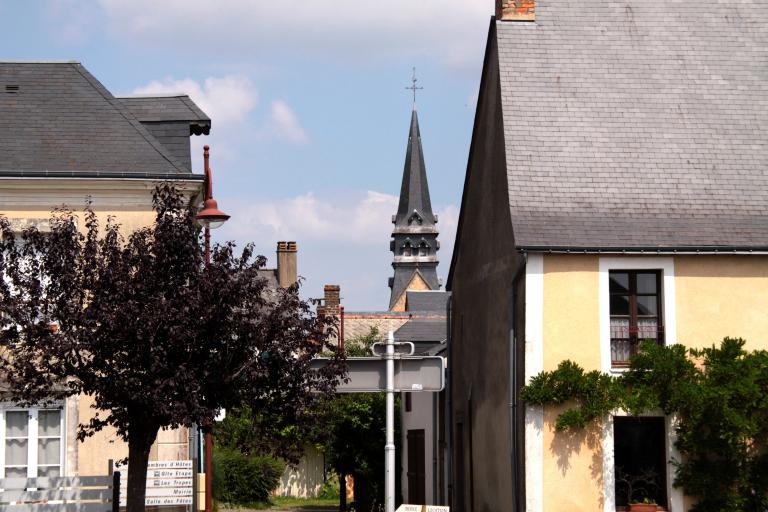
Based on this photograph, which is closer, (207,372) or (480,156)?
(207,372)

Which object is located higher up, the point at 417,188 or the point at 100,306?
the point at 417,188

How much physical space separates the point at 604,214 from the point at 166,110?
8.08m

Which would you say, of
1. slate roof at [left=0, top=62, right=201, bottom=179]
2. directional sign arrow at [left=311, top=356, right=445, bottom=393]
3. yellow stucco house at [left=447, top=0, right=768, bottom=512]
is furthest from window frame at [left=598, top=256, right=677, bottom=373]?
slate roof at [left=0, top=62, right=201, bottom=179]

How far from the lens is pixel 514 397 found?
19.5 metres

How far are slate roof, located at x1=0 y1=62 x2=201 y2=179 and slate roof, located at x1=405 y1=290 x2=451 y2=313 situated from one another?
50.8m

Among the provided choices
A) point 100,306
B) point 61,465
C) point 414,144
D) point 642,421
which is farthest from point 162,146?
point 414,144

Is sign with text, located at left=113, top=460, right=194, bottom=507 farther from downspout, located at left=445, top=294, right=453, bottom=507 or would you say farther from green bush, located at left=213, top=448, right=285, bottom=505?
green bush, located at left=213, top=448, right=285, bottom=505

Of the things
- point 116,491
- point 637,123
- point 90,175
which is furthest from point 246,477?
point 116,491

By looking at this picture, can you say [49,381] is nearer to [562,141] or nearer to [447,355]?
[562,141]

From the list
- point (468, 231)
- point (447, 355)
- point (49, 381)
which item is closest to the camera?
point (49, 381)

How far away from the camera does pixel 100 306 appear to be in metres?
14.8

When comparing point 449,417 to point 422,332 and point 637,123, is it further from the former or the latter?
point 637,123

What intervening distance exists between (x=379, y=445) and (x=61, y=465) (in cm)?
1363

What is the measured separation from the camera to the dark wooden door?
30.8 meters
